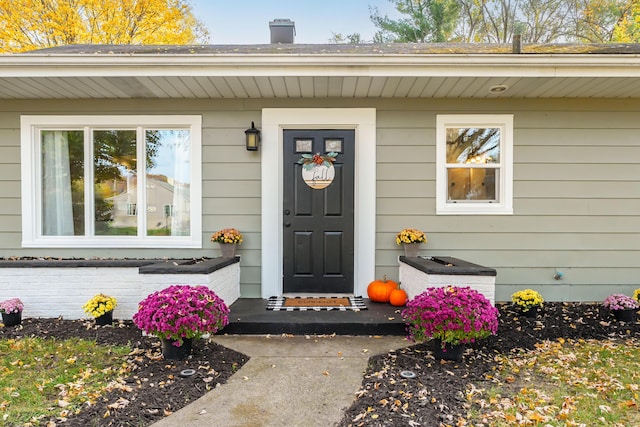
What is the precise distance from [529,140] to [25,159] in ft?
18.0

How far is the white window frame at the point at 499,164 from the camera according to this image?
4008mm

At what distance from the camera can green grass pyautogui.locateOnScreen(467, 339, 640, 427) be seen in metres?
1.95

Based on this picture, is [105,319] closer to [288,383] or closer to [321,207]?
[288,383]

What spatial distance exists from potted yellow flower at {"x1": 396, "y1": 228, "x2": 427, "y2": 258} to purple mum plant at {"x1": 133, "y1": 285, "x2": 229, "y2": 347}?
6.78 feet

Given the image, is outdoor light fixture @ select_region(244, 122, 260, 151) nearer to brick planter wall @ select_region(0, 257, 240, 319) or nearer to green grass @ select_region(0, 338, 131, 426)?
brick planter wall @ select_region(0, 257, 240, 319)

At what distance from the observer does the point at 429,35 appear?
35.0 ft

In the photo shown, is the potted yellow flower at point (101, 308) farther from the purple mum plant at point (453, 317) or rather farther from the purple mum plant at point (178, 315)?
the purple mum plant at point (453, 317)

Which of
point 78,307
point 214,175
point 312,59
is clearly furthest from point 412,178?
point 78,307

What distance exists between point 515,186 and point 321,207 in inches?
83.4

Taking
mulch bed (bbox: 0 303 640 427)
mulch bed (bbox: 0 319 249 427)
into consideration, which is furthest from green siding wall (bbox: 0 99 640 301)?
mulch bed (bbox: 0 319 249 427)

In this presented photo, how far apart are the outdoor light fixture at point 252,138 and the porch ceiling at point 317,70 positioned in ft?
1.57

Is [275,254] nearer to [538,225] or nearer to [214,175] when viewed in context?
[214,175]

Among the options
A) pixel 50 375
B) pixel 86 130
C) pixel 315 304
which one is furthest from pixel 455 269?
pixel 86 130

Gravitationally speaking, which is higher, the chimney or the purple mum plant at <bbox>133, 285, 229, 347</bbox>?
the chimney
